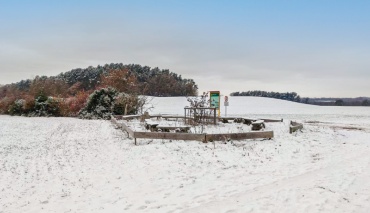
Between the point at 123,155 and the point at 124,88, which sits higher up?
the point at 124,88

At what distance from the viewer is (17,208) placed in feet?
22.4

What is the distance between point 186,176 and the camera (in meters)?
8.80

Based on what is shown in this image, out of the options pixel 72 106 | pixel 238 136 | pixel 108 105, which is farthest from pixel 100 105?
pixel 238 136

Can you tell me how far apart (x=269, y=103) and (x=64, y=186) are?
54.0 meters

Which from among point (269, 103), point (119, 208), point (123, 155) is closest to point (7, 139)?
point (123, 155)

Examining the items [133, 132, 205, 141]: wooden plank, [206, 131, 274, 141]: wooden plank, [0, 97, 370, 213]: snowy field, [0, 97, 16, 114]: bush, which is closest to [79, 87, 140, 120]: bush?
[0, 97, 16, 114]: bush

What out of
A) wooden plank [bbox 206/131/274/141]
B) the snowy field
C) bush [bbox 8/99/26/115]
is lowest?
the snowy field

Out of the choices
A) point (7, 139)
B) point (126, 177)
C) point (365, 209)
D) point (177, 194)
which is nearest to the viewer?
point (365, 209)

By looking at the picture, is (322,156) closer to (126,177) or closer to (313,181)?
(313,181)

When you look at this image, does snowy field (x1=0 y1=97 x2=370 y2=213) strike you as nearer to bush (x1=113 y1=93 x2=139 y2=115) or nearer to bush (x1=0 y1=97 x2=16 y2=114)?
bush (x1=113 y1=93 x2=139 y2=115)

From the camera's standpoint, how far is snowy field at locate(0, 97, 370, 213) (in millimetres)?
6609

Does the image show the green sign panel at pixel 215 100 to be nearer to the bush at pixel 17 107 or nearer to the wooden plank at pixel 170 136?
the wooden plank at pixel 170 136

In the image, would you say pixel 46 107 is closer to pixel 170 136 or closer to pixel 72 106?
pixel 72 106

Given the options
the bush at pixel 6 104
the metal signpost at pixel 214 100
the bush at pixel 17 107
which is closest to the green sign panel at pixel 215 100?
the metal signpost at pixel 214 100
